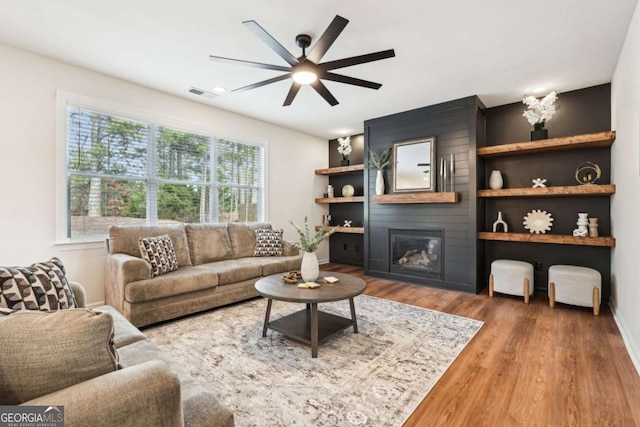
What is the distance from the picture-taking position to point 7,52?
285cm

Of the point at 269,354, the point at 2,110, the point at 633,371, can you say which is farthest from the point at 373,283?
the point at 2,110

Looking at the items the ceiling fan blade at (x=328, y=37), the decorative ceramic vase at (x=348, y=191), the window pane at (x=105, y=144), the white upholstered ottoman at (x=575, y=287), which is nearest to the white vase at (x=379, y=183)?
the decorative ceramic vase at (x=348, y=191)

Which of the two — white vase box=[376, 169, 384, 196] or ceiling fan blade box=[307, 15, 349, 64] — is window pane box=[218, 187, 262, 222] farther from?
ceiling fan blade box=[307, 15, 349, 64]

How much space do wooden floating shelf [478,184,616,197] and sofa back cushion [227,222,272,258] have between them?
337 cm

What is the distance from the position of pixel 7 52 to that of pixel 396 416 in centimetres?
453

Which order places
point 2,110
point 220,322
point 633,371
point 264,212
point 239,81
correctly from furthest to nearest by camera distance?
1. point 264,212
2. point 239,81
3. point 220,322
4. point 2,110
5. point 633,371

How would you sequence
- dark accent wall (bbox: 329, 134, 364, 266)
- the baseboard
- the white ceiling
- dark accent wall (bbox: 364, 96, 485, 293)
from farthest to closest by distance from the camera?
dark accent wall (bbox: 329, 134, 364, 266)
dark accent wall (bbox: 364, 96, 485, 293)
the white ceiling
the baseboard

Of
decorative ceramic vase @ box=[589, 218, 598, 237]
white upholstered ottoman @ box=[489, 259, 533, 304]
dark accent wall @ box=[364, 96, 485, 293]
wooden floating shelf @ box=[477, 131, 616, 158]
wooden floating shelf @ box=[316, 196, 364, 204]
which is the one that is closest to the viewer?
wooden floating shelf @ box=[477, 131, 616, 158]

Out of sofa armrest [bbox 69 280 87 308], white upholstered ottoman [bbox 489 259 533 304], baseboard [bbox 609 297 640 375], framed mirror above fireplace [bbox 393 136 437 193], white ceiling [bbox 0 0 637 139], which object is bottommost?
baseboard [bbox 609 297 640 375]

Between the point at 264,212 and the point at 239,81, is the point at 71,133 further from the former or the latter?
the point at 264,212

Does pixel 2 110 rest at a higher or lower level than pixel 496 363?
higher

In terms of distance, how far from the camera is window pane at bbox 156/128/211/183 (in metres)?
4.00

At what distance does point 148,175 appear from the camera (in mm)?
3861

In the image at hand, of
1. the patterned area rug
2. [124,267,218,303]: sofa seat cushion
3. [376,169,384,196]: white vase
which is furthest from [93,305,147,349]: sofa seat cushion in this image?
[376,169,384,196]: white vase
